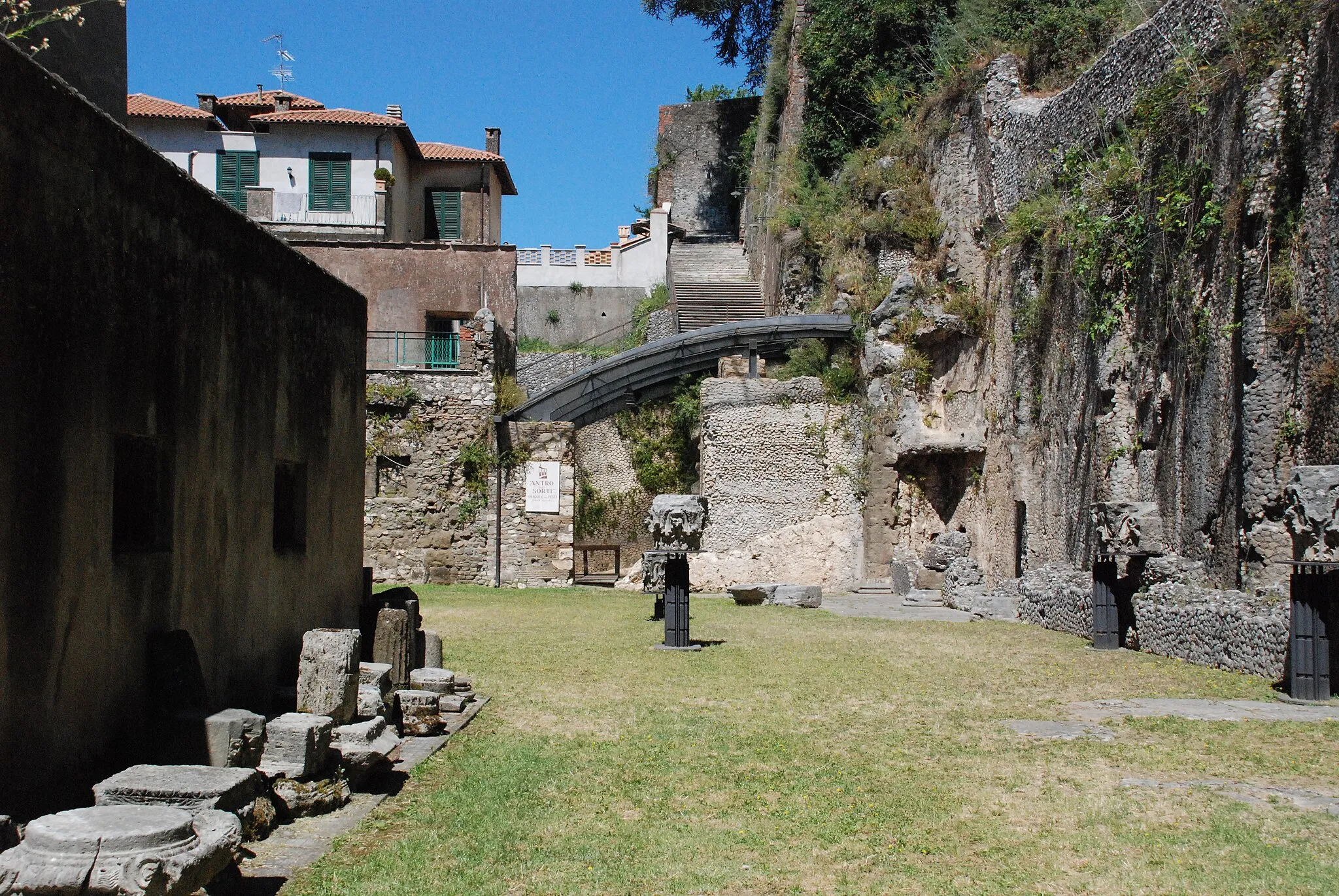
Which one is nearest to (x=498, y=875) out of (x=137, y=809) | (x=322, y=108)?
(x=137, y=809)

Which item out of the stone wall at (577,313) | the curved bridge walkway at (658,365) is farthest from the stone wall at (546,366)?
the curved bridge walkway at (658,365)

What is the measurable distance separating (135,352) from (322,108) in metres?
28.6

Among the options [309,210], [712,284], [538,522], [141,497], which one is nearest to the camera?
[141,497]

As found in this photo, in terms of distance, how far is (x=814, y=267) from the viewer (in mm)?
29203

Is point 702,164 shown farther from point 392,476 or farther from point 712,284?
point 392,476

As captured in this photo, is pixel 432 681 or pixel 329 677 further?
pixel 432 681

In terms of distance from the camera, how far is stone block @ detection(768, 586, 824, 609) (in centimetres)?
2092

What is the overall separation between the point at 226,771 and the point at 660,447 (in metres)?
23.3

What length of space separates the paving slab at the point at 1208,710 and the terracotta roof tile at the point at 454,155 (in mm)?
27517

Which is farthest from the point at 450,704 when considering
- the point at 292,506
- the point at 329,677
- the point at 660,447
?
the point at 660,447

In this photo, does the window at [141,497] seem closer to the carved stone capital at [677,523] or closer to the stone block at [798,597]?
the carved stone capital at [677,523]

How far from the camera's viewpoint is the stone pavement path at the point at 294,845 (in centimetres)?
519

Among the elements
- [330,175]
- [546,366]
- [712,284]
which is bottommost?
[546,366]

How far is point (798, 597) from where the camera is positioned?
21.0 meters
